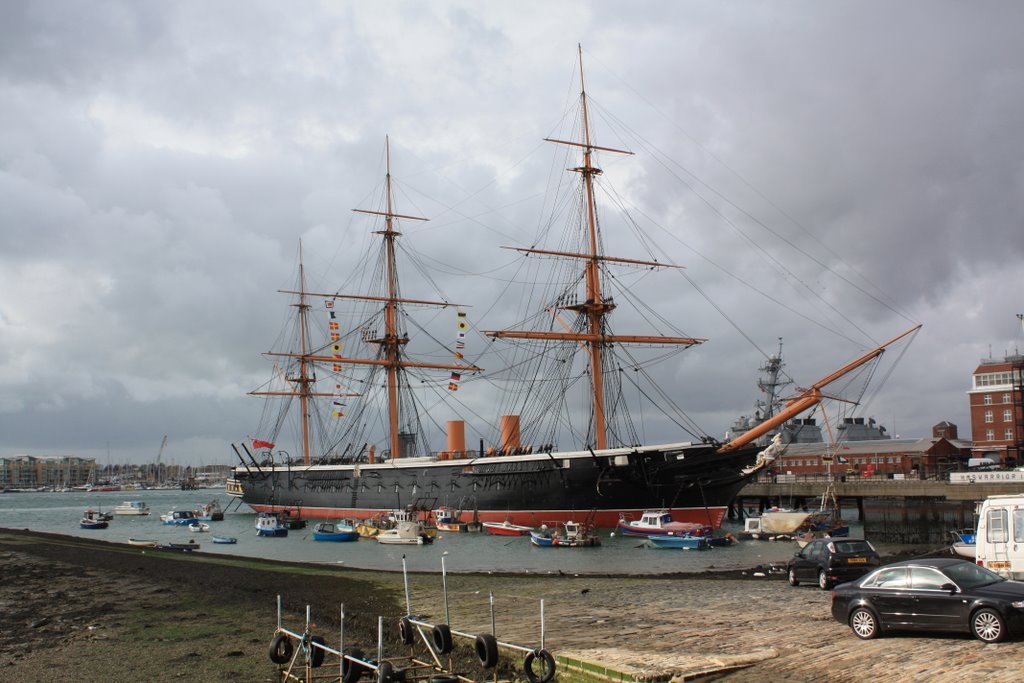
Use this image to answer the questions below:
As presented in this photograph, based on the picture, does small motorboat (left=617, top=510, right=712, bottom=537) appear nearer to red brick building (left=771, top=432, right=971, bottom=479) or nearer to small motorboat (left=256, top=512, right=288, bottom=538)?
small motorboat (left=256, top=512, right=288, bottom=538)

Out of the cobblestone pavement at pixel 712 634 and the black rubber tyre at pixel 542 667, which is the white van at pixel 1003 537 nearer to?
the cobblestone pavement at pixel 712 634

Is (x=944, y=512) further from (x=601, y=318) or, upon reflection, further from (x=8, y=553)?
(x=8, y=553)

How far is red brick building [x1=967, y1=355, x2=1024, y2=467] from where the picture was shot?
87044 mm

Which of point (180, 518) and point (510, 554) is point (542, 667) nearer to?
point (510, 554)

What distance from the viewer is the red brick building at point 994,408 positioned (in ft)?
286

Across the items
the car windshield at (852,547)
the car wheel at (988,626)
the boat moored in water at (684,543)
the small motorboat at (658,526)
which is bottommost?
the boat moored in water at (684,543)

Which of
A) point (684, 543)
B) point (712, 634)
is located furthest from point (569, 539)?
point (712, 634)

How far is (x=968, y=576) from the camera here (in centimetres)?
1299

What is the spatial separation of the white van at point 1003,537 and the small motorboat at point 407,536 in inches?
1461

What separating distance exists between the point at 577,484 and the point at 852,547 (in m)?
32.3

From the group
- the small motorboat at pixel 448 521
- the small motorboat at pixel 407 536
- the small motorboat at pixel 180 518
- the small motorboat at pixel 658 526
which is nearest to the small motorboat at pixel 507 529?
the small motorboat at pixel 448 521

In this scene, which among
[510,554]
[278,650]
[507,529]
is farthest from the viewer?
[507,529]

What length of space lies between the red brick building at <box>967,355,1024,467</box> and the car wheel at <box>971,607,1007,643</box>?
8388 centimetres

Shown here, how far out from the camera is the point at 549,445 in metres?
56.4
